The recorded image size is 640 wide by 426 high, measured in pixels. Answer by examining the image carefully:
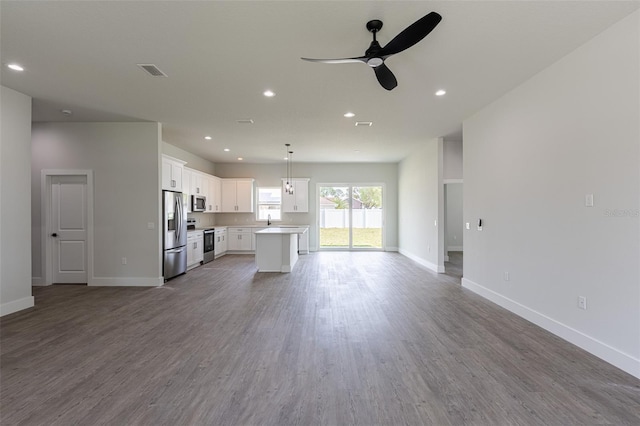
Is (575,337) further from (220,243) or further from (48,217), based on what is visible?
(48,217)

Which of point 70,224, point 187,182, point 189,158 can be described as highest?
point 189,158

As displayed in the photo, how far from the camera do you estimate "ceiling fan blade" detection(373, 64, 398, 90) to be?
8.27 feet

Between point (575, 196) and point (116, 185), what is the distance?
6.91 metres

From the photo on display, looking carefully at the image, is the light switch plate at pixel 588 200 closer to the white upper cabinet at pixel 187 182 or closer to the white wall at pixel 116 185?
the white wall at pixel 116 185

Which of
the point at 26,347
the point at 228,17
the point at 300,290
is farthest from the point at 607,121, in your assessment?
the point at 26,347

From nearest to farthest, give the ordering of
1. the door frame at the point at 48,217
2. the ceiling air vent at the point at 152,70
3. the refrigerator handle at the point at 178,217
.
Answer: the ceiling air vent at the point at 152,70
the door frame at the point at 48,217
the refrigerator handle at the point at 178,217

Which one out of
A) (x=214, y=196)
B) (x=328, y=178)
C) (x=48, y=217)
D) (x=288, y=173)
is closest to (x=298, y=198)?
(x=288, y=173)

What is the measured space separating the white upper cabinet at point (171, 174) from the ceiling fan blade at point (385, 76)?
4729 mm

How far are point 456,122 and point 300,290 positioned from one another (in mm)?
4195

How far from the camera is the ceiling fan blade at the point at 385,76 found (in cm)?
252

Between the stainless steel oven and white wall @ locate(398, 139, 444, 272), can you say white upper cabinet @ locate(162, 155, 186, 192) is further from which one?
white wall @ locate(398, 139, 444, 272)

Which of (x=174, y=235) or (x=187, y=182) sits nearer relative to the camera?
(x=174, y=235)

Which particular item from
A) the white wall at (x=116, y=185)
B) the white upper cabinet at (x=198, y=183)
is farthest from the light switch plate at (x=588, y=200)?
the white upper cabinet at (x=198, y=183)

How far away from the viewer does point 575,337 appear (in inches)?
115
